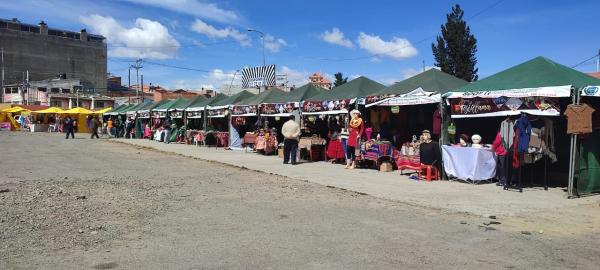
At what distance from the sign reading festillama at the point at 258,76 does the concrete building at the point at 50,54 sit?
52.4 m

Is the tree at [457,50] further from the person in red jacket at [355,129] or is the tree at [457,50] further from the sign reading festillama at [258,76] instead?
the person in red jacket at [355,129]

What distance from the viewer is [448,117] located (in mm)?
13703

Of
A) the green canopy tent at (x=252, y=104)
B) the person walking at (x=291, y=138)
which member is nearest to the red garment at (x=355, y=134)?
the person walking at (x=291, y=138)

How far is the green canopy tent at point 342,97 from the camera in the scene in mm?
17469

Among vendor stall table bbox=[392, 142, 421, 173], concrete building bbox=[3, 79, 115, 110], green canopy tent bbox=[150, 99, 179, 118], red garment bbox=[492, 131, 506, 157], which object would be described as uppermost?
concrete building bbox=[3, 79, 115, 110]

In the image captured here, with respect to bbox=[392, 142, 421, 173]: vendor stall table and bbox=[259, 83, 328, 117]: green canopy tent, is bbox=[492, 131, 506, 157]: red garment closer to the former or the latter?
bbox=[392, 142, 421, 173]: vendor stall table

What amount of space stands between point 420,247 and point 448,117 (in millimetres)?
7945

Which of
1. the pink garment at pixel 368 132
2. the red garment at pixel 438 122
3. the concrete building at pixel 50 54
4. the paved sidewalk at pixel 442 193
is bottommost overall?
the paved sidewalk at pixel 442 193

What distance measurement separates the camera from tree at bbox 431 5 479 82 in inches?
1540

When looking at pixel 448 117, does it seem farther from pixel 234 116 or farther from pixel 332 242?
pixel 234 116

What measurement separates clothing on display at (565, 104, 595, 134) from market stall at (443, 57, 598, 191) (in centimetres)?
46

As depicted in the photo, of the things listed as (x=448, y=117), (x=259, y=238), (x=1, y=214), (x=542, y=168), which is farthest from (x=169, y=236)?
(x=542, y=168)

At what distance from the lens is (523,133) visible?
11.2 meters

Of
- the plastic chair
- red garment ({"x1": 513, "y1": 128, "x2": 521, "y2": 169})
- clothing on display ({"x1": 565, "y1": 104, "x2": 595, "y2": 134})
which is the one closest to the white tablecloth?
the plastic chair
